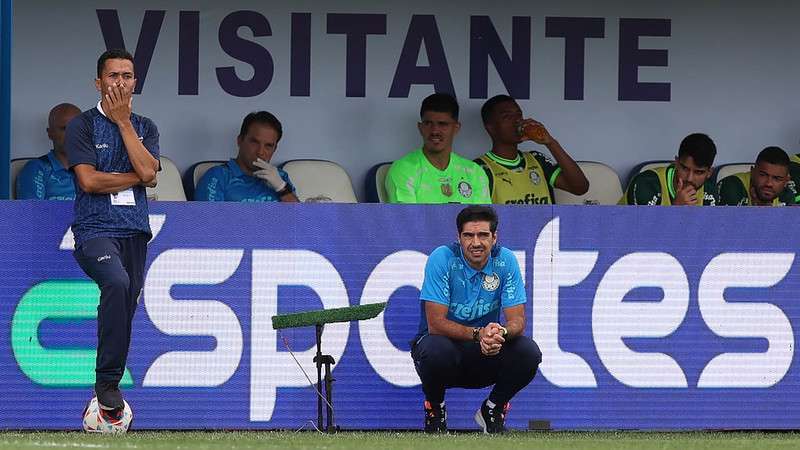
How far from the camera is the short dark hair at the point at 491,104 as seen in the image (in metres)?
10.9

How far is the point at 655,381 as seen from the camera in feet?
28.2

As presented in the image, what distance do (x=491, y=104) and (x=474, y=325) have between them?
2.79m

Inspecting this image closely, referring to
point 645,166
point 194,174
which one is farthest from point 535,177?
point 194,174

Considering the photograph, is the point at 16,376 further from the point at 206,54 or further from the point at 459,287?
the point at 206,54

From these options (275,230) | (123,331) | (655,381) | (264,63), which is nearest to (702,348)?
(655,381)

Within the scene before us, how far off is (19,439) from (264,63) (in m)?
4.09

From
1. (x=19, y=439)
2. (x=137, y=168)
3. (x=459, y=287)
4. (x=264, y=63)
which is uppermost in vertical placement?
(x=264, y=63)

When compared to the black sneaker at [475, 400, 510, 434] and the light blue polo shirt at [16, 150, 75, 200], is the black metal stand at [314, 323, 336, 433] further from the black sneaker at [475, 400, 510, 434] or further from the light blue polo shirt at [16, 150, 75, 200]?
the light blue polo shirt at [16, 150, 75, 200]

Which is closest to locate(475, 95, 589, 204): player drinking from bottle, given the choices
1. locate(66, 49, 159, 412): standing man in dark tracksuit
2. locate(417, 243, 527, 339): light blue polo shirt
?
locate(417, 243, 527, 339): light blue polo shirt

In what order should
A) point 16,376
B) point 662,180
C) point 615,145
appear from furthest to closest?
point 615,145, point 662,180, point 16,376

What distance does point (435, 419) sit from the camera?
8.33 meters

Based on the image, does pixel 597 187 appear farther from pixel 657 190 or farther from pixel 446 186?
pixel 446 186

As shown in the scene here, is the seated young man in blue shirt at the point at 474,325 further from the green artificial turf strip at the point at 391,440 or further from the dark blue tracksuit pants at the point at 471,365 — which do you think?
the green artificial turf strip at the point at 391,440

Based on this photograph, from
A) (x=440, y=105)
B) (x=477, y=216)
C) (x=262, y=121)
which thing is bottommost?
(x=477, y=216)
